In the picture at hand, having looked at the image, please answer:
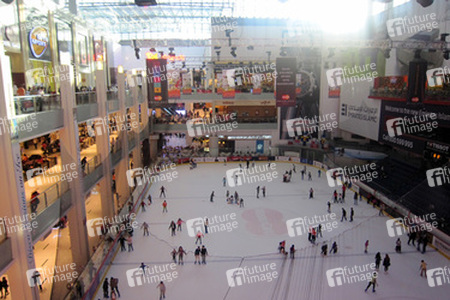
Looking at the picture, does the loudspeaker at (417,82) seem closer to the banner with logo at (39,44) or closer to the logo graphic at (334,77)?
the logo graphic at (334,77)

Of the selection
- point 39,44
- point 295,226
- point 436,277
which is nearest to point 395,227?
point 436,277

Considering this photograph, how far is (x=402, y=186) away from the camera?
72.5ft

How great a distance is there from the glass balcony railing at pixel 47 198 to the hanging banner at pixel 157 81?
972 centimetres

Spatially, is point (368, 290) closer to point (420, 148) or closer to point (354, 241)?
point (354, 241)

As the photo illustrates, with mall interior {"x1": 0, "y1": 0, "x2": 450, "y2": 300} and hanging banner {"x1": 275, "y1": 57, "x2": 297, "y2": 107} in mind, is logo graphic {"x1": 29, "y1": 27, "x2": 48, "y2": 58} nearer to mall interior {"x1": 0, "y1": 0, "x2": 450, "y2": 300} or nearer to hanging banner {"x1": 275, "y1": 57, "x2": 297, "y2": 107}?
mall interior {"x1": 0, "y1": 0, "x2": 450, "y2": 300}

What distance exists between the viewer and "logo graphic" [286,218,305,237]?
17453mm

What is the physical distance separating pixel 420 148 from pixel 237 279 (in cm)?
1480

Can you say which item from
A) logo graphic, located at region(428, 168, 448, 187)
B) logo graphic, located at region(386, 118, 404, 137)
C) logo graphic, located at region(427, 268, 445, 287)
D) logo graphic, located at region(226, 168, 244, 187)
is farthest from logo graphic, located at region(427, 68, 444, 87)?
logo graphic, located at region(226, 168, 244, 187)

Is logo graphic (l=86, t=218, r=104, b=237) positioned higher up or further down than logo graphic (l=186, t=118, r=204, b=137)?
further down

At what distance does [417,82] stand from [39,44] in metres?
22.5

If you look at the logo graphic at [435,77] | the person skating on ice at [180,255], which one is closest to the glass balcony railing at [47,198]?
the person skating on ice at [180,255]

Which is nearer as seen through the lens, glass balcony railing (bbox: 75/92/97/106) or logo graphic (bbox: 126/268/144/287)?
logo graphic (bbox: 126/268/144/287)

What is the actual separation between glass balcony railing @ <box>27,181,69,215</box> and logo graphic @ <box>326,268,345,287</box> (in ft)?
36.3

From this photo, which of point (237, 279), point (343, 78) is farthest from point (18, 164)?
point (343, 78)
